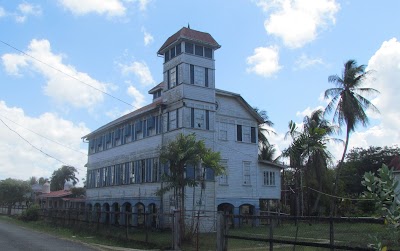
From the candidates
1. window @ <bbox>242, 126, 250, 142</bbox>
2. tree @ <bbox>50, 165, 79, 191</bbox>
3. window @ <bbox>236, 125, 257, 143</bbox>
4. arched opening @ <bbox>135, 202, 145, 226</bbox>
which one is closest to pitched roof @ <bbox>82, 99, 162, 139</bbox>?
window @ <bbox>236, 125, 257, 143</bbox>

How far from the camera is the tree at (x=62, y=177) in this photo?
311 ft

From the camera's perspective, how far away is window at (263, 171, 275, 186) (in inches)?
1356

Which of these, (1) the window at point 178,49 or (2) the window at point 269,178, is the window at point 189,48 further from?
→ (2) the window at point 269,178

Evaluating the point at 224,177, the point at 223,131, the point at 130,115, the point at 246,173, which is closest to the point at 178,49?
the point at 223,131

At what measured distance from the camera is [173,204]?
28453 millimetres

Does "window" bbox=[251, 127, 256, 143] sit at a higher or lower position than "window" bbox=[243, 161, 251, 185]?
higher

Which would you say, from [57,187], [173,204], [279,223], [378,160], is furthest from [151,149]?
[57,187]

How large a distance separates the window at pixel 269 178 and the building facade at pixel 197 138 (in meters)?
0.08

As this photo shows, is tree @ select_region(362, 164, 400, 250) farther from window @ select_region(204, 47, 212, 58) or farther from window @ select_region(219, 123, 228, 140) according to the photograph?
window @ select_region(219, 123, 228, 140)

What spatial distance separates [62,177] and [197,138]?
7317cm

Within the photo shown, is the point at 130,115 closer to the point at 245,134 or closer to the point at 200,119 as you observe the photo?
the point at 200,119

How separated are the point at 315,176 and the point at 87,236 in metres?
22.4

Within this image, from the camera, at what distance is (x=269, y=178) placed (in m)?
34.7

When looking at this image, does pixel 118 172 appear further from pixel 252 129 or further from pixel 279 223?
pixel 279 223
